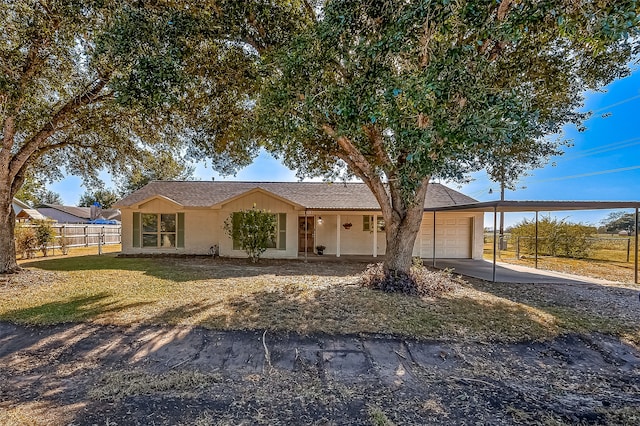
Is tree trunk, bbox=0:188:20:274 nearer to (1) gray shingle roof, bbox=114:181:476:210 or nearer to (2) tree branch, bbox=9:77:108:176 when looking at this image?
(2) tree branch, bbox=9:77:108:176

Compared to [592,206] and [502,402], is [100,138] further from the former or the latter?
[592,206]

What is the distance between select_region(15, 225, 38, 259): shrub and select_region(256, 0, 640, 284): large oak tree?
1390 cm

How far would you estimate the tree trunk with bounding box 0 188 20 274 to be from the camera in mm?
9352

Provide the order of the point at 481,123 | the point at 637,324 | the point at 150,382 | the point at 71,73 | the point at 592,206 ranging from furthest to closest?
1. the point at 592,206
2. the point at 71,73
3. the point at 637,324
4. the point at 481,123
5. the point at 150,382

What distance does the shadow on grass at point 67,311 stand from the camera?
19.3 ft

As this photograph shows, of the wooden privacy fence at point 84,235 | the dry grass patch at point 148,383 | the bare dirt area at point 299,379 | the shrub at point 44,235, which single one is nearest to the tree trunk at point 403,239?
the bare dirt area at point 299,379

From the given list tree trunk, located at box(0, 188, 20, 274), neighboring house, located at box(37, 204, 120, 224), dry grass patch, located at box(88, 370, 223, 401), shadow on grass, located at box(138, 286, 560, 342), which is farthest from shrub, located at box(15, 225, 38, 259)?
neighboring house, located at box(37, 204, 120, 224)

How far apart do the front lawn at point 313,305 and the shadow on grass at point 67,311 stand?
0.06 ft

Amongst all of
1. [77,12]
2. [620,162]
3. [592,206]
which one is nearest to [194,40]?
[77,12]

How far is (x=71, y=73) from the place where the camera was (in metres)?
7.89

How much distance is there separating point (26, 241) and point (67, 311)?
11.4 m

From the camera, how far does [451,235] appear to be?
16031mm

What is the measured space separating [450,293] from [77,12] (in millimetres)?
9416

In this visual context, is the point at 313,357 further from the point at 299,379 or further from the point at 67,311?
the point at 67,311
